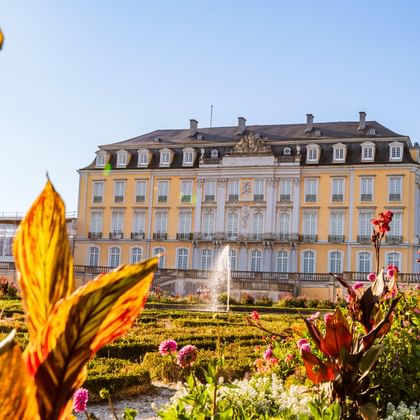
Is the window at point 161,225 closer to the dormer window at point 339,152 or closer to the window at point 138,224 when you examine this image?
the window at point 138,224

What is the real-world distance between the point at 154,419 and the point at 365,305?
7.88 ft

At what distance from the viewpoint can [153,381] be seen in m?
6.94

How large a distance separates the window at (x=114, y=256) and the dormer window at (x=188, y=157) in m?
5.85

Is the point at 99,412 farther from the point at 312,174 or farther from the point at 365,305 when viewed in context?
the point at 312,174

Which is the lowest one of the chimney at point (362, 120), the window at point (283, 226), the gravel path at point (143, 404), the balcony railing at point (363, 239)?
the gravel path at point (143, 404)

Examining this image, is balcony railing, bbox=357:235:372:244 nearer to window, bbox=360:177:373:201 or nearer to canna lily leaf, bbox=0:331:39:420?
window, bbox=360:177:373:201

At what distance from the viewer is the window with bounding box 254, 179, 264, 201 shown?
32281 millimetres

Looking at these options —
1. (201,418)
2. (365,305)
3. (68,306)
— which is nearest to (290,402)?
(365,305)

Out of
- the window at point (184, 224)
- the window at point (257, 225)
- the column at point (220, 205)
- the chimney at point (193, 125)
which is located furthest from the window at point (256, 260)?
the chimney at point (193, 125)

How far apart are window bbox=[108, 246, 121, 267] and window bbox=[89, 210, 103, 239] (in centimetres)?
122

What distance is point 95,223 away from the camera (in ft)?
116

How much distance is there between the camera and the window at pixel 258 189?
106 ft

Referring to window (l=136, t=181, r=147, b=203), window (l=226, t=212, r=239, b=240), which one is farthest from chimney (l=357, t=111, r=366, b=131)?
window (l=136, t=181, r=147, b=203)

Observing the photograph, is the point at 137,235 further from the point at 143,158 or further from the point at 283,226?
the point at 283,226
